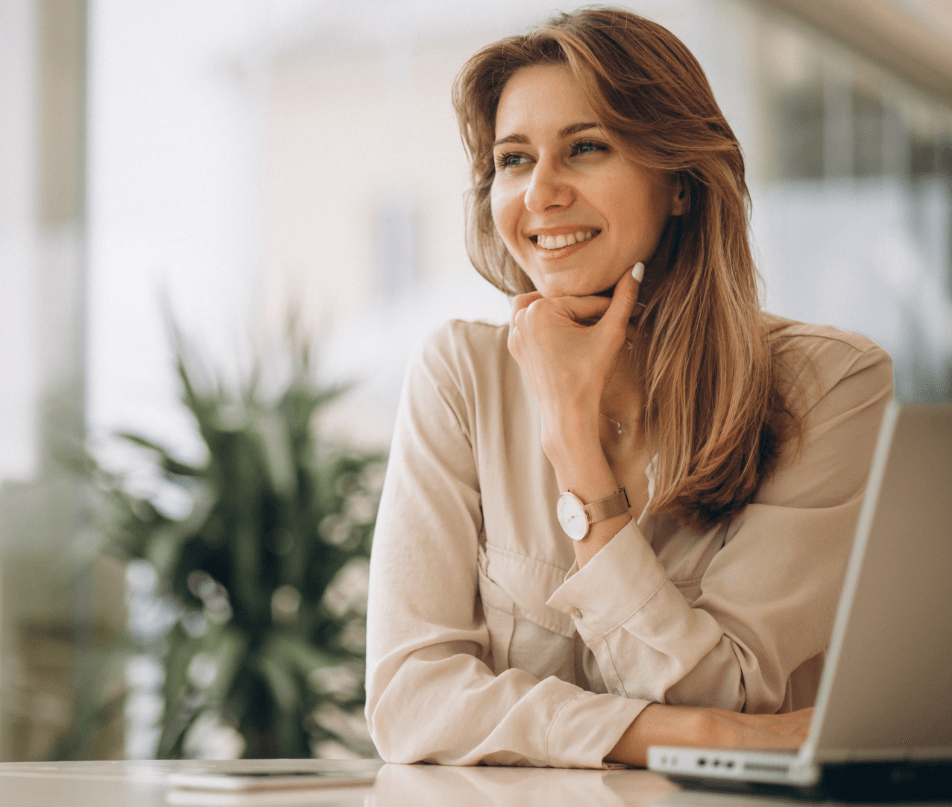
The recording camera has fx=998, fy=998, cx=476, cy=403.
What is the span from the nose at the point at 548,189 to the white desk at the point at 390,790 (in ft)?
2.64

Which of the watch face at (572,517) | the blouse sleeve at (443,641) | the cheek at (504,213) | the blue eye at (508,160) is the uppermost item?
the blue eye at (508,160)

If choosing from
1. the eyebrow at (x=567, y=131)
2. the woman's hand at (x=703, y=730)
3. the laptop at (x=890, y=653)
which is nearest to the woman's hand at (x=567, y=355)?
the eyebrow at (x=567, y=131)

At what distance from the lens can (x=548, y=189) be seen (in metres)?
1.49

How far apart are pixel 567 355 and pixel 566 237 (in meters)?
0.21

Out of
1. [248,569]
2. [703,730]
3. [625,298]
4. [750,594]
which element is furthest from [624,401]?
[248,569]

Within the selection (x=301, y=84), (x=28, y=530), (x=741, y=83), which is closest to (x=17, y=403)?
(x=28, y=530)

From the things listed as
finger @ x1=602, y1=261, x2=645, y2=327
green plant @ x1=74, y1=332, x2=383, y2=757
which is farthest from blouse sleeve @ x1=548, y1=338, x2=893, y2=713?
green plant @ x1=74, y1=332, x2=383, y2=757

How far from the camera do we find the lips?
1533 millimetres

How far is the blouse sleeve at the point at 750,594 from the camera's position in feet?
4.10

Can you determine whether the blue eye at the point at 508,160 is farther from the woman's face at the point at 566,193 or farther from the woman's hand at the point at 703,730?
the woman's hand at the point at 703,730

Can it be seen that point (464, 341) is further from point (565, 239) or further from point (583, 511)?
point (583, 511)

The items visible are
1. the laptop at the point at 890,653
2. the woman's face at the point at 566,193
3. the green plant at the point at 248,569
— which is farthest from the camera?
the green plant at the point at 248,569

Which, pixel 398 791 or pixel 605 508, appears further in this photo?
pixel 605 508

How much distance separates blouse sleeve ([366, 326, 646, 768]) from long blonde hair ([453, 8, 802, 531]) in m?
0.30
